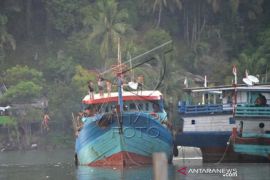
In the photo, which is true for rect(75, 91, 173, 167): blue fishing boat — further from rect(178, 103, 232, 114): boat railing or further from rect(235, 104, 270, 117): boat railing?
rect(235, 104, 270, 117): boat railing

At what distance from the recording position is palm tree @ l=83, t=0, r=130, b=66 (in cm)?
8254

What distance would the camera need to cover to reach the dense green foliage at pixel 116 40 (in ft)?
257

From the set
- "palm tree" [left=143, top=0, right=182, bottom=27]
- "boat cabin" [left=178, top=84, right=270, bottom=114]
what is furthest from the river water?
"palm tree" [left=143, top=0, right=182, bottom=27]

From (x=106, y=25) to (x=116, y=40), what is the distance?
224 cm

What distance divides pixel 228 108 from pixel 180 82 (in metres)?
32.7

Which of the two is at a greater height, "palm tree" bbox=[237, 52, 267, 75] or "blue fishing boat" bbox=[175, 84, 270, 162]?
"palm tree" bbox=[237, 52, 267, 75]

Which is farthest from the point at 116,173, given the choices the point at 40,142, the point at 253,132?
the point at 40,142

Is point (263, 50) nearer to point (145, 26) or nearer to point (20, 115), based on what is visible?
point (145, 26)

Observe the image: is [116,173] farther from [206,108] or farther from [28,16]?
[28,16]

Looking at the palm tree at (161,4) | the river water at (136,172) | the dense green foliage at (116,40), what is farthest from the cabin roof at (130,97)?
the palm tree at (161,4)

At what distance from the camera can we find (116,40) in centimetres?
8169

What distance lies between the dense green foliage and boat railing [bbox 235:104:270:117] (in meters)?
32.6

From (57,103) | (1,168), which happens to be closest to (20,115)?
(57,103)

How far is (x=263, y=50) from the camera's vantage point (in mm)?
80750
